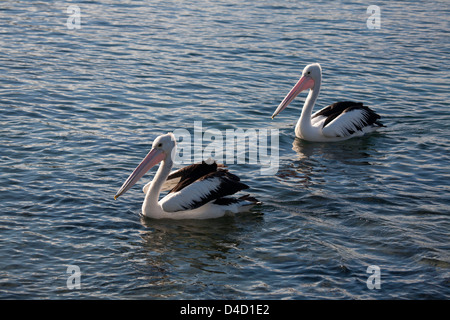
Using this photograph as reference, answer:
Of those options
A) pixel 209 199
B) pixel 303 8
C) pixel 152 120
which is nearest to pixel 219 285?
pixel 209 199

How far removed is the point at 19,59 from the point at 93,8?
4.77 meters

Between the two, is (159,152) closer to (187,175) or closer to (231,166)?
(187,175)

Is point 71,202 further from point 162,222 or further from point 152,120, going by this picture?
point 152,120

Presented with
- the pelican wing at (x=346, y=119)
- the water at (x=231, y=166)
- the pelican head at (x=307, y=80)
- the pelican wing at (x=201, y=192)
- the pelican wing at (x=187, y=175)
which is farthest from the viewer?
the pelican head at (x=307, y=80)

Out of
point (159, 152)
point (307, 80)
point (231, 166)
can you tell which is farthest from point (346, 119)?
point (159, 152)

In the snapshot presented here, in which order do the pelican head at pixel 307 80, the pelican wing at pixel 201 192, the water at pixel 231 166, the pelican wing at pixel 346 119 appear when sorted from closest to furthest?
the water at pixel 231 166 → the pelican wing at pixel 201 192 → the pelican wing at pixel 346 119 → the pelican head at pixel 307 80

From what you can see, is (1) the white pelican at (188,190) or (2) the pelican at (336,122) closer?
(1) the white pelican at (188,190)

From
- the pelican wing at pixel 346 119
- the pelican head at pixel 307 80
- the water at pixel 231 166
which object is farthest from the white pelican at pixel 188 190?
the pelican head at pixel 307 80

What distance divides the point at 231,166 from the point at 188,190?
1.79 metres

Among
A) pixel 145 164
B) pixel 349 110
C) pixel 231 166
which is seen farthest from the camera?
pixel 349 110

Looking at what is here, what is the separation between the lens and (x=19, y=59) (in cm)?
1363

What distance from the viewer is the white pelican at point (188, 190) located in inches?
319

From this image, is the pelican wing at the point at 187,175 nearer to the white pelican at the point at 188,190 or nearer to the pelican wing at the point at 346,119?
the white pelican at the point at 188,190

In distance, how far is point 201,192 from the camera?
26.6ft
